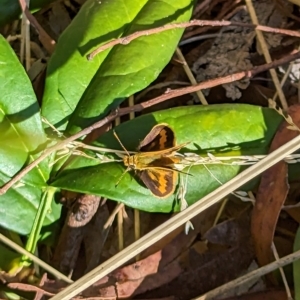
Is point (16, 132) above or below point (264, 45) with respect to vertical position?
above

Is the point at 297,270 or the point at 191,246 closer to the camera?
the point at 297,270

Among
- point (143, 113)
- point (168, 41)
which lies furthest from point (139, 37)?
point (143, 113)

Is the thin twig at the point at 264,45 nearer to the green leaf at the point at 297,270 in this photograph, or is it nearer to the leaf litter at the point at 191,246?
the leaf litter at the point at 191,246

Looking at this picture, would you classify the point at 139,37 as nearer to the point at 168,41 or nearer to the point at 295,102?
the point at 168,41

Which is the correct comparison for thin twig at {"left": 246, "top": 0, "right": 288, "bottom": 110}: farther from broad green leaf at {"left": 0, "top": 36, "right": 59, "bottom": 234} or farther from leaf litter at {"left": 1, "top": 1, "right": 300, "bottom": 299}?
broad green leaf at {"left": 0, "top": 36, "right": 59, "bottom": 234}

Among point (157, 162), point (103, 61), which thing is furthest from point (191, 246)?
point (103, 61)

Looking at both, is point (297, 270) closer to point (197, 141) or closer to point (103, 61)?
point (197, 141)

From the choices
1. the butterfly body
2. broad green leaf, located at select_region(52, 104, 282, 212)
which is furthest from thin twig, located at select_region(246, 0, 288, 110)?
the butterfly body

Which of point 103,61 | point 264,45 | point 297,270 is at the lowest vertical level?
point 297,270
